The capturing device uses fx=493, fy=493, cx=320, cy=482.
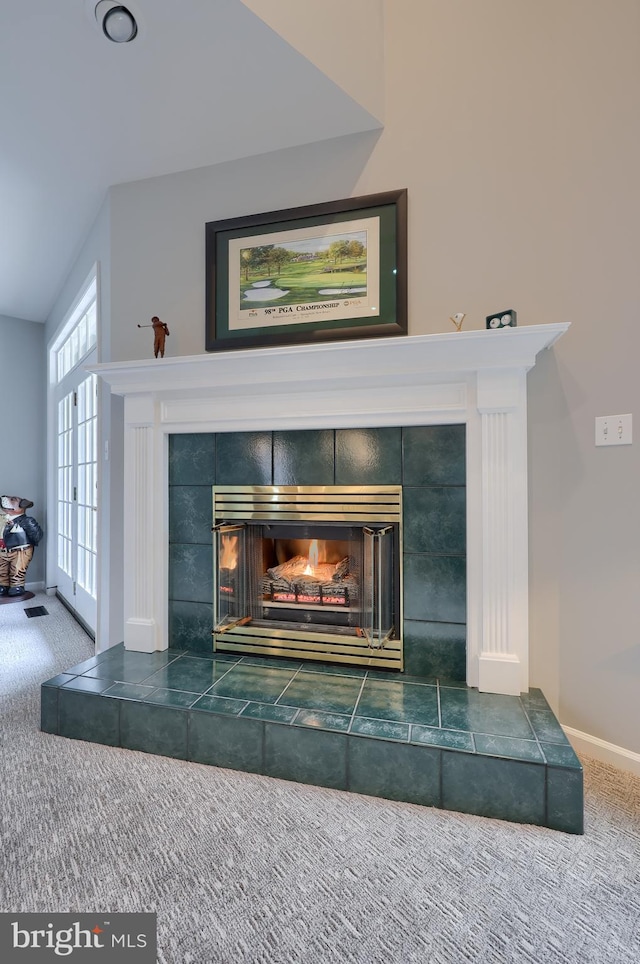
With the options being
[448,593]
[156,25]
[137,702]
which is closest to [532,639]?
[448,593]

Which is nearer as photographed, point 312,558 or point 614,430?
point 614,430

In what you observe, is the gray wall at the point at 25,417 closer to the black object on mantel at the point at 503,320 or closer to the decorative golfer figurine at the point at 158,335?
the decorative golfer figurine at the point at 158,335

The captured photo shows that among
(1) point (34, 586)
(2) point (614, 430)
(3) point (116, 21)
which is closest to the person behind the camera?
(3) point (116, 21)

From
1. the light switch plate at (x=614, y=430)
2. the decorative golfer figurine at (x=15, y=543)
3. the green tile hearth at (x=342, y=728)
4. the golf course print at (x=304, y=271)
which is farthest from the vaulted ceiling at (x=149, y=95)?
the decorative golfer figurine at (x=15, y=543)

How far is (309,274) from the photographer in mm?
2160

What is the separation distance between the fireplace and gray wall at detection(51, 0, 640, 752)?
0.58 m

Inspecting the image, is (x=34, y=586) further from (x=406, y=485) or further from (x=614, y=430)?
(x=614, y=430)

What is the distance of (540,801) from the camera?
4.66ft

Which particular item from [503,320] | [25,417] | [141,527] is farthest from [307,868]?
[25,417]

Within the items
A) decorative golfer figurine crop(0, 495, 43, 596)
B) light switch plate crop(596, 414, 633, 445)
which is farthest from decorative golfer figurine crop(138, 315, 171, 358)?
decorative golfer figurine crop(0, 495, 43, 596)

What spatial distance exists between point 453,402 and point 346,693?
46.5 inches

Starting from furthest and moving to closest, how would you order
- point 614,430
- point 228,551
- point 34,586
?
point 34,586, point 228,551, point 614,430

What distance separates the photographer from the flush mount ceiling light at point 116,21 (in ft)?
5.08

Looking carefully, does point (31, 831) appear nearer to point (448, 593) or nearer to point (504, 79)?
point (448, 593)
